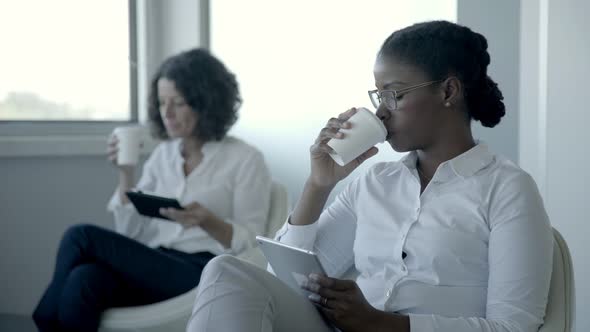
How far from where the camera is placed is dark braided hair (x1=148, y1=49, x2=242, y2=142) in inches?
101

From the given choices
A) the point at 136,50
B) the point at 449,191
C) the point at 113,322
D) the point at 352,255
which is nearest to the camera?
the point at 449,191

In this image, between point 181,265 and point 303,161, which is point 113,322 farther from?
point 303,161

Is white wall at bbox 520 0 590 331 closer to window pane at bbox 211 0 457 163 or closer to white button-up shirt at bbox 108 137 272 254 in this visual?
window pane at bbox 211 0 457 163

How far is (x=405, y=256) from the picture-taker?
145 centimetres

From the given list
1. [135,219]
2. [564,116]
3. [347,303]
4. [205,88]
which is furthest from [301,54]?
[347,303]

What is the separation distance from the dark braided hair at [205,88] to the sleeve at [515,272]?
1.41 metres

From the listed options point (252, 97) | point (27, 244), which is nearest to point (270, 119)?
point (252, 97)

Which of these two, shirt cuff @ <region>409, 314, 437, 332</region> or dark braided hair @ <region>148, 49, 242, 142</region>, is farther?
dark braided hair @ <region>148, 49, 242, 142</region>

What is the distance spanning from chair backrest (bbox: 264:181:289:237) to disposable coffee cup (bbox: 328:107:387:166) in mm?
1006

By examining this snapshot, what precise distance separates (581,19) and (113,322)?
1457 millimetres

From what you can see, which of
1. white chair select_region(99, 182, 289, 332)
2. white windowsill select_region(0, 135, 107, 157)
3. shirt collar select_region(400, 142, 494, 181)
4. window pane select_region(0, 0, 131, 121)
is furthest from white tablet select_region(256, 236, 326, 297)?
window pane select_region(0, 0, 131, 121)

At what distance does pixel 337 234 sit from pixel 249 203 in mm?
775

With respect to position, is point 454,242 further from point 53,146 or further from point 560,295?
point 53,146

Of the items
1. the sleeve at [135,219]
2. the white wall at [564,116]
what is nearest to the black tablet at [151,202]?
the sleeve at [135,219]
